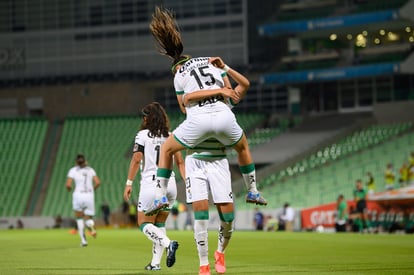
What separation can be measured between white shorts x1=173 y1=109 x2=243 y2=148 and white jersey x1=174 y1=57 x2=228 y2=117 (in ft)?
0.35

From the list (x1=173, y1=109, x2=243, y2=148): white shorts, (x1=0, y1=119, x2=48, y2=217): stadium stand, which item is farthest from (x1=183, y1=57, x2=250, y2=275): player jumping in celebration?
(x1=0, y1=119, x2=48, y2=217): stadium stand

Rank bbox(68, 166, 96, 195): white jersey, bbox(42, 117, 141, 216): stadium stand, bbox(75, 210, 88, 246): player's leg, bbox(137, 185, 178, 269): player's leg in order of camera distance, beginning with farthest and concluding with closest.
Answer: bbox(42, 117, 141, 216): stadium stand < bbox(68, 166, 96, 195): white jersey < bbox(75, 210, 88, 246): player's leg < bbox(137, 185, 178, 269): player's leg

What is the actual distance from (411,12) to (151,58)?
20883mm

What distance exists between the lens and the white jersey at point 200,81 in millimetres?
12523

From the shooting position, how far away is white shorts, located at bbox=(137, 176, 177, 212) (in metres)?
15.3

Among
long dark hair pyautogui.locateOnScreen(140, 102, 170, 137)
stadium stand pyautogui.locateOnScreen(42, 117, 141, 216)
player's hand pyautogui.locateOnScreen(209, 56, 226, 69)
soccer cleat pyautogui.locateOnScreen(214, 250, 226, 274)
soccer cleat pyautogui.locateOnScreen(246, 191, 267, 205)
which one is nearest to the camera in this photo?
player's hand pyautogui.locateOnScreen(209, 56, 226, 69)

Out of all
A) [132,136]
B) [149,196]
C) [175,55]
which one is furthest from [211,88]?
[132,136]

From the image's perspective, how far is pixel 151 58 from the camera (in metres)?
68.4

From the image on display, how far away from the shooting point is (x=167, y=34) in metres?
Answer: 12.7

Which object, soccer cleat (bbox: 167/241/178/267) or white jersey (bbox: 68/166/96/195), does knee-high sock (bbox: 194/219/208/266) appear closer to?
soccer cleat (bbox: 167/241/178/267)

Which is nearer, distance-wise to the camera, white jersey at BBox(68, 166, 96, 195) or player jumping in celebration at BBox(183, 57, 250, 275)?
player jumping in celebration at BBox(183, 57, 250, 275)

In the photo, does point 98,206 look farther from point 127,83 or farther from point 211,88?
point 211,88

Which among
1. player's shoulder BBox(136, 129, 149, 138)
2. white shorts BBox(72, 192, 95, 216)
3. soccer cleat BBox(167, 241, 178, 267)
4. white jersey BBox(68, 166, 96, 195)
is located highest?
player's shoulder BBox(136, 129, 149, 138)

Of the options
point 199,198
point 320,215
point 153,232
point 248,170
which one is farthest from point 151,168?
point 320,215
